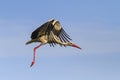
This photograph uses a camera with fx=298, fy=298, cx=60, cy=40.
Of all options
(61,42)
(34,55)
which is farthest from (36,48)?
(61,42)

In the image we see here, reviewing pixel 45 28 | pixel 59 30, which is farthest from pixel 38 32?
A: pixel 59 30

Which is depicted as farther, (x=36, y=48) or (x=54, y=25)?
(x=54, y=25)

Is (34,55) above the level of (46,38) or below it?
below

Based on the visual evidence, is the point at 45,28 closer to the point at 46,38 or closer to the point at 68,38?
the point at 46,38

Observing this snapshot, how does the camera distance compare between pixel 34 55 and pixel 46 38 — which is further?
A: pixel 46 38

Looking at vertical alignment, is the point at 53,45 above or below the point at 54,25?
below

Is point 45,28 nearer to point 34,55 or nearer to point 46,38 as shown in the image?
point 46,38

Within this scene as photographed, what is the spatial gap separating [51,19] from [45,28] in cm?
96

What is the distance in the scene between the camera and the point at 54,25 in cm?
2661

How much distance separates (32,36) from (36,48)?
1914mm

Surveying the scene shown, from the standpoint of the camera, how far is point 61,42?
2666cm

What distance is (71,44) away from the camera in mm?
26828

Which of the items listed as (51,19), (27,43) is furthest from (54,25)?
(27,43)

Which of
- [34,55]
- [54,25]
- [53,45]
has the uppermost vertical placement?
[54,25]
